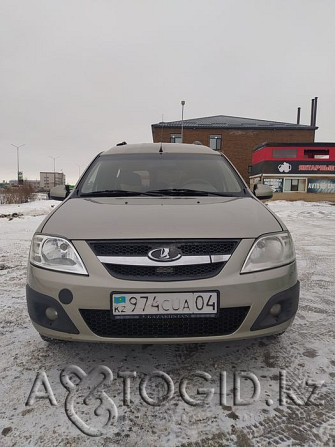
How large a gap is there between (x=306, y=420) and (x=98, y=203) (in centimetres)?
182

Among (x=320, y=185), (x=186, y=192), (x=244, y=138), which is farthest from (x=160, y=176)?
(x=244, y=138)

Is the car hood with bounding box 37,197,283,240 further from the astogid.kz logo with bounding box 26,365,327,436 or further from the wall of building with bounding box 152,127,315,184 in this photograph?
the wall of building with bounding box 152,127,315,184

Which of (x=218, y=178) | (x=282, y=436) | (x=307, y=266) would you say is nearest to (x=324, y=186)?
(x=307, y=266)

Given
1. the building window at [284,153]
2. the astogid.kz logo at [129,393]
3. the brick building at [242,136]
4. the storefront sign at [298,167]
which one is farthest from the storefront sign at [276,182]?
the astogid.kz logo at [129,393]

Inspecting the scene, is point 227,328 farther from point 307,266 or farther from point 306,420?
point 307,266

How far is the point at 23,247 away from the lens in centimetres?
576

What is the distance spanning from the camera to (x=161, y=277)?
174 centimetres

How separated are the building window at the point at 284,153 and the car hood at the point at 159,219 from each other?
80.5 feet

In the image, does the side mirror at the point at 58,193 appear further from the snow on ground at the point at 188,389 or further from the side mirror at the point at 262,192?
the side mirror at the point at 262,192

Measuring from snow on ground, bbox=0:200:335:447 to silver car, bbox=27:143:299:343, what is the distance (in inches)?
12.5

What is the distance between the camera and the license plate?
1.70 meters

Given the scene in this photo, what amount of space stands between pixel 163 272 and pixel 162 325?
0.95ft

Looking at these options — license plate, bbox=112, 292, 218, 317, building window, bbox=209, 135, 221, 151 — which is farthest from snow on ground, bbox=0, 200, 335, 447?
building window, bbox=209, 135, 221, 151

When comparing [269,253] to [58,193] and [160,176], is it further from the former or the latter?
[58,193]
